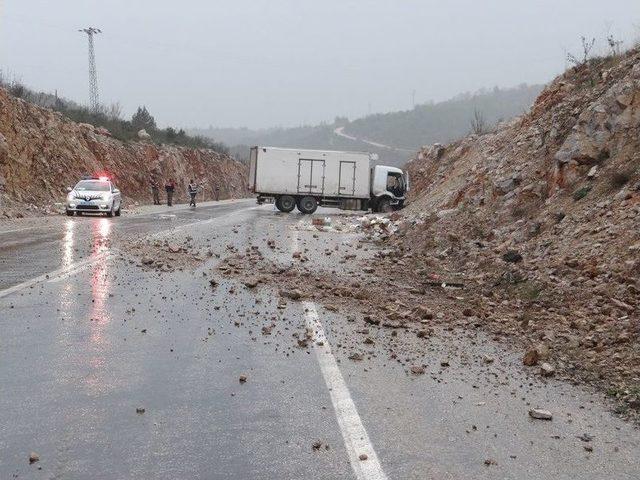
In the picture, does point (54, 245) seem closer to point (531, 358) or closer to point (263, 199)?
point (531, 358)

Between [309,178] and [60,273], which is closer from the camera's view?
[60,273]

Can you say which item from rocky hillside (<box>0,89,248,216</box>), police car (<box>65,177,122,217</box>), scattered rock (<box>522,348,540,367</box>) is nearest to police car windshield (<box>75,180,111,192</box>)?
police car (<box>65,177,122,217</box>)

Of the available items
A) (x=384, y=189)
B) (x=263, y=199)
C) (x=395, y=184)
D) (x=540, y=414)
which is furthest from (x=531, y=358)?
Result: (x=395, y=184)

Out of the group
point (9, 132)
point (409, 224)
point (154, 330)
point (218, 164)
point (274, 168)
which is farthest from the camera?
point (218, 164)

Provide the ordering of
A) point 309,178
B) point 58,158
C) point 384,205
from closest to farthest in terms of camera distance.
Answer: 1. point 309,178
2. point 384,205
3. point 58,158

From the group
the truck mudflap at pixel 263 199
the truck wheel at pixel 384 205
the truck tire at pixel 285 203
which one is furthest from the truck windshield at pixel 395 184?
the truck mudflap at pixel 263 199

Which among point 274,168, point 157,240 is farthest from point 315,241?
point 274,168

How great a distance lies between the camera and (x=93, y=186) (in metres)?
27.7

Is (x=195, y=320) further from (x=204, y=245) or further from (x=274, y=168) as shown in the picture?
(x=274, y=168)

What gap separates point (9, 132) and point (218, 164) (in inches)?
1632

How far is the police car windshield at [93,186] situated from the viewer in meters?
27.3

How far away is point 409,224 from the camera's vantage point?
1956 cm

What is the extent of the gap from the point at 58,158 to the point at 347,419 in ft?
119

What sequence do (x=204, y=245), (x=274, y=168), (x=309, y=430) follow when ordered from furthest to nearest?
(x=274, y=168) → (x=204, y=245) → (x=309, y=430)
